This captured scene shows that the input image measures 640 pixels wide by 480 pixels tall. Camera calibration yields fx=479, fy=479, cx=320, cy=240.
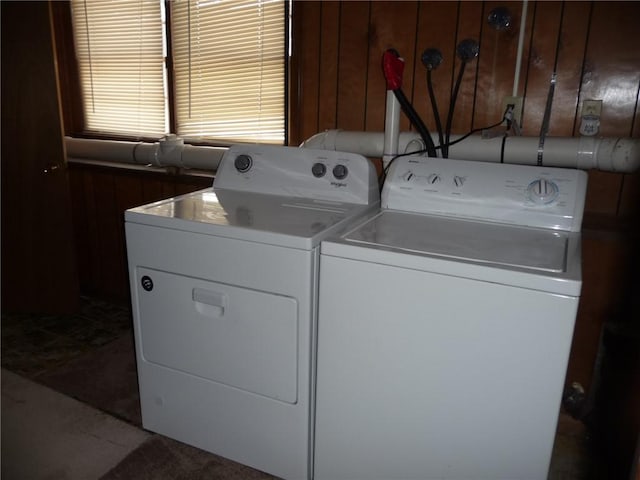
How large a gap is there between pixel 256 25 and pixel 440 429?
2053 millimetres

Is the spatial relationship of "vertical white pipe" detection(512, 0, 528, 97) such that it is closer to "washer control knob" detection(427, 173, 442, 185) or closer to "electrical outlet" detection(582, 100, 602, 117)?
"electrical outlet" detection(582, 100, 602, 117)

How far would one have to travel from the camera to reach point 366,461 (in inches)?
55.0

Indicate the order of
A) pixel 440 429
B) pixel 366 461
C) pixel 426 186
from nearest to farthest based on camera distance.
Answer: pixel 440 429 < pixel 366 461 < pixel 426 186

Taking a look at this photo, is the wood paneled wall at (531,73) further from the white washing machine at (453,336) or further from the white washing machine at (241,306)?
the white washing machine at (241,306)

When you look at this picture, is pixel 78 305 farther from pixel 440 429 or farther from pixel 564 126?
pixel 564 126

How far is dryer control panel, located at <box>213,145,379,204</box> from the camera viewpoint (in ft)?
5.57

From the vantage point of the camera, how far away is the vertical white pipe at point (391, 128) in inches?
72.6

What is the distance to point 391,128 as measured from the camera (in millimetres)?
1876

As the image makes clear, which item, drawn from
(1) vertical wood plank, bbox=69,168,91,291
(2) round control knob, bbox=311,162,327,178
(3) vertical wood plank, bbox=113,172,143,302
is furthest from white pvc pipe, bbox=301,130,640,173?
(1) vertical wood plank, bbox=69,168,91,291

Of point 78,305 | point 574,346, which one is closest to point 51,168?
point 78,305

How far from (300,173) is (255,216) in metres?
0.35

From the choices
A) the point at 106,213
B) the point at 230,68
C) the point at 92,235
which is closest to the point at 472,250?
the point at 230,68

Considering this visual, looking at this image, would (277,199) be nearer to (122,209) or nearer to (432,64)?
(432,64)

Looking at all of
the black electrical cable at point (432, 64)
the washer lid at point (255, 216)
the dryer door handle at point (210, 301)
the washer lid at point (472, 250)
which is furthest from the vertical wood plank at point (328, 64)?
the dryer door handle at point (210, 301)
